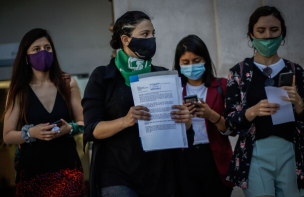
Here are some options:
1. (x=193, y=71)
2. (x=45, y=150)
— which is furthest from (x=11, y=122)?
(x=193, y=71)

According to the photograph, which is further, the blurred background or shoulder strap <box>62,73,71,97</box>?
the blurred background

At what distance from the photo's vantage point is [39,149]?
377cm

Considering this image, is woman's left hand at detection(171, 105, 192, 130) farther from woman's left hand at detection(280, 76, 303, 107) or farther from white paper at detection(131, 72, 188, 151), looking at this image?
woman's left hand at detection(280, 76, 303, 107)

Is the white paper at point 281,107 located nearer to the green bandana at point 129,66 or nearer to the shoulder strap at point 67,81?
the green bandana at point 129,66

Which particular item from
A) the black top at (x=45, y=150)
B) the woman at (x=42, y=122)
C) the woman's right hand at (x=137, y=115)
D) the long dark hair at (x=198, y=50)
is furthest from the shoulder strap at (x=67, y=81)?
the woman's right hand at (x=137, y=115)

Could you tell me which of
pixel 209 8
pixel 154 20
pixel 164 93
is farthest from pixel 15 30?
pixel 164 93

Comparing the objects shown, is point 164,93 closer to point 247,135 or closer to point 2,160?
point 247,135

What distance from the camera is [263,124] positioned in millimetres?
3375

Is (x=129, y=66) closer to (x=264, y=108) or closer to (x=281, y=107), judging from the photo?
(x=264, y=108)

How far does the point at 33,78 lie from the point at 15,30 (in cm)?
310

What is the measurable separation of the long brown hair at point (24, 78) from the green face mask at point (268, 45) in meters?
2.07

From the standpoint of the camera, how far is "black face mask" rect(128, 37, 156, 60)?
294cm

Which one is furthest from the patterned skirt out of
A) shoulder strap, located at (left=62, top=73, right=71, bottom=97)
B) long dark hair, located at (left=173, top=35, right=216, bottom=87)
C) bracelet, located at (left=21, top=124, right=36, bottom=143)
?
long dark hair, located at (left=173, top=35, right=216, bottom=87)

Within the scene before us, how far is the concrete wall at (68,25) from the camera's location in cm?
677
